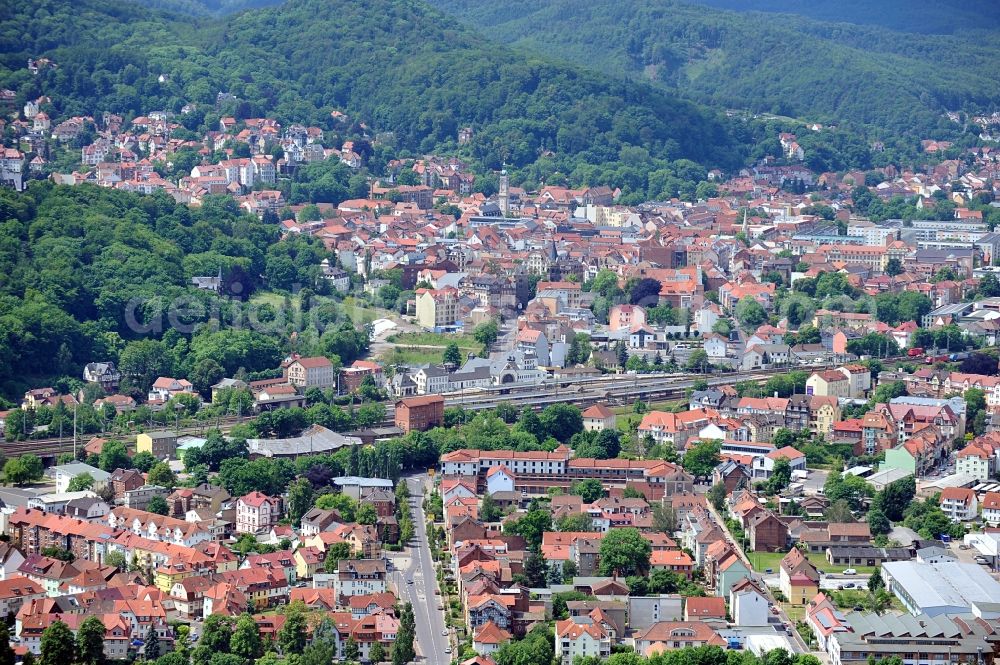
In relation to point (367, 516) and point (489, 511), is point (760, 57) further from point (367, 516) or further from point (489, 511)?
point (367, 516)

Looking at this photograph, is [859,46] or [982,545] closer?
[982,545]

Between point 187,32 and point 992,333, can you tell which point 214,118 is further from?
point 992,333

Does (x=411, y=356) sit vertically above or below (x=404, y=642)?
below

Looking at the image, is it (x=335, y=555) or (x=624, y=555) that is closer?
(x=624, y=555)

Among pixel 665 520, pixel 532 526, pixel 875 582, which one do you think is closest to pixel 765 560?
pixel 665 520

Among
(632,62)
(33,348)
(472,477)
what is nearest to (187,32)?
(632,62)

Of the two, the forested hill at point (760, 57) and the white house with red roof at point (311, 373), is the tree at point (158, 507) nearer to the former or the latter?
the white house with red roof at point (311, 373)

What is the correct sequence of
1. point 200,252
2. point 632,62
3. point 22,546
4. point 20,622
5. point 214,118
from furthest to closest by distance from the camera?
point 632,62 < point 214,118 < point 200,252 < point 22,546 < point 20,622

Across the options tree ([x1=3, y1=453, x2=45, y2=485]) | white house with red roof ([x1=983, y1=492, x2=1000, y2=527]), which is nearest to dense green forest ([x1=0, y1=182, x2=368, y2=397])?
tree ([x1=3, y1=453, x2=45, y2=485])
